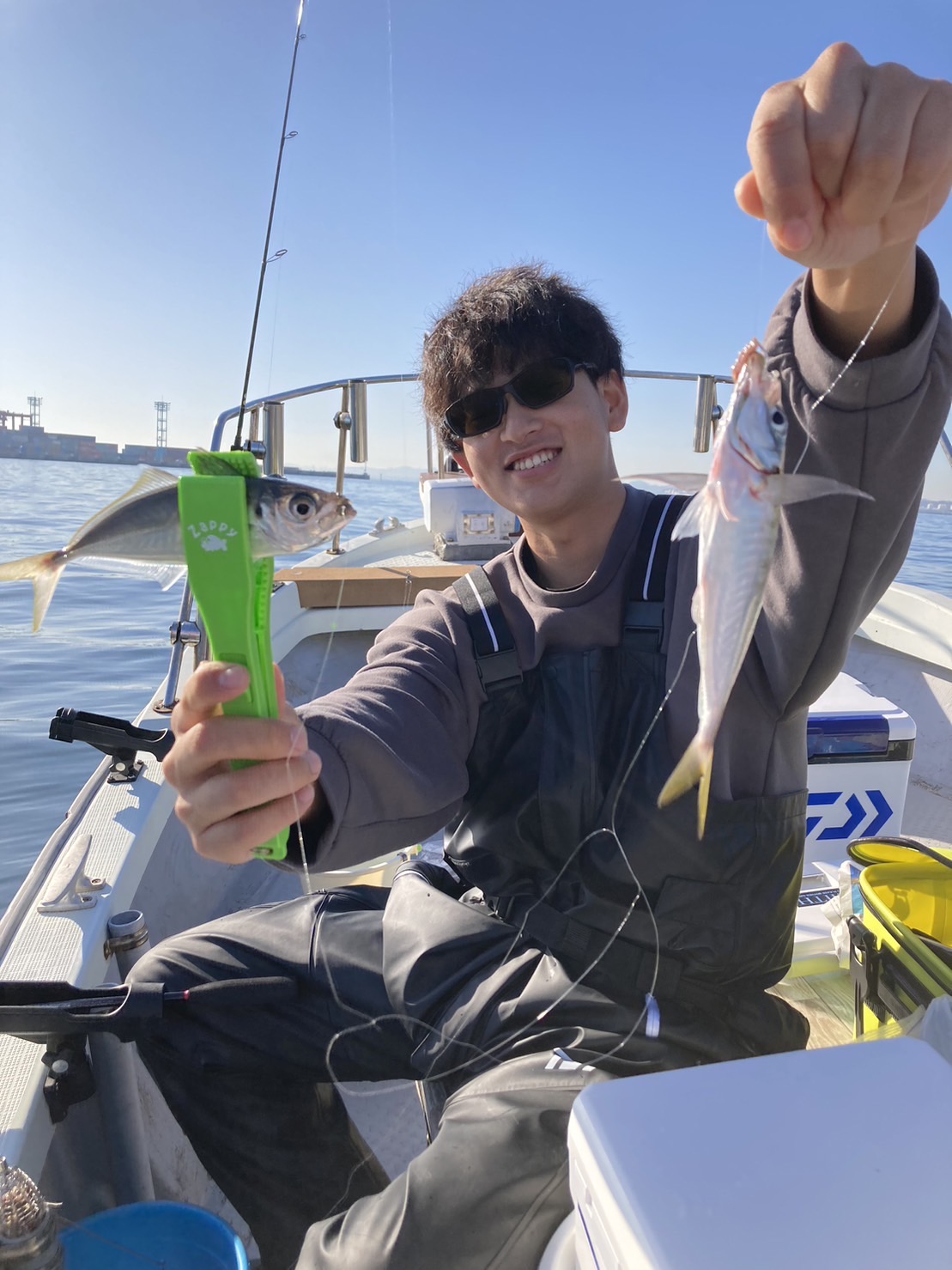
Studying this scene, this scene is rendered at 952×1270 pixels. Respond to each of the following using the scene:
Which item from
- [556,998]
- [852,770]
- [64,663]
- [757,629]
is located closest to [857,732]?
[852,770]

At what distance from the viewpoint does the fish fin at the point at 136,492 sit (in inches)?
37.6

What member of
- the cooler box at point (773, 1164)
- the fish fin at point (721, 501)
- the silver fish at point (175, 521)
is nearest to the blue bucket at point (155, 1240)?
the cooler box at point (773, 1164)

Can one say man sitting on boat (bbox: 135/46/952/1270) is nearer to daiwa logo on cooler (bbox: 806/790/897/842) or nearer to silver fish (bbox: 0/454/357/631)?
silver fish (bbox: 0/454/357/631)

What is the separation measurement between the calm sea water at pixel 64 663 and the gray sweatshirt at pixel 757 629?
1.55 meters

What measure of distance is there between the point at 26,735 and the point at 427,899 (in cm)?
675

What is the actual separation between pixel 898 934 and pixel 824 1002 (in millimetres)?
835

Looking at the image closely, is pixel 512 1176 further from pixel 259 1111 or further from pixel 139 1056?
pixel 139 1056

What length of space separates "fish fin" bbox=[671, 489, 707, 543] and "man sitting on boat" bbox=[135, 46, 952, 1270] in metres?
0.26

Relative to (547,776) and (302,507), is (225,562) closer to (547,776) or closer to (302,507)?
(302,507)

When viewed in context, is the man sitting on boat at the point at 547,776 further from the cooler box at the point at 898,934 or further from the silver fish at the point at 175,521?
the cooler box at the point at 898,934

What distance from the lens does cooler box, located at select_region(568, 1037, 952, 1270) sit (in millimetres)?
952

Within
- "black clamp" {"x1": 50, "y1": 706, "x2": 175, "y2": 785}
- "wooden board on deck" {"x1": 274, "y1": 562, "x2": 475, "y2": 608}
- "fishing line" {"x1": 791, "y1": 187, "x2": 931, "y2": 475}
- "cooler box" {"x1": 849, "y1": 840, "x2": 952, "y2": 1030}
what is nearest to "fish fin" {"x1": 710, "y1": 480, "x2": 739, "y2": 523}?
"fishing line" {"x1": 791, "y1": 187, "x2": 931, "y2": 475}

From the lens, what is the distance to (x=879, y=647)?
217 inches

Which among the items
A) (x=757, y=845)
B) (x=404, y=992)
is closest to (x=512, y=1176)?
(x=404, y=992)
